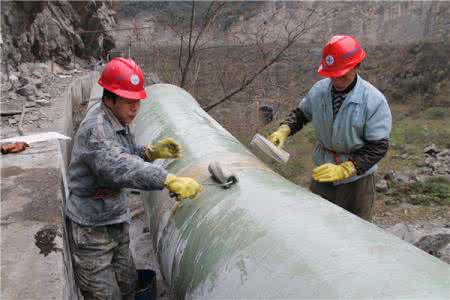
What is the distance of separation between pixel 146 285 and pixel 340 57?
192 centimetres

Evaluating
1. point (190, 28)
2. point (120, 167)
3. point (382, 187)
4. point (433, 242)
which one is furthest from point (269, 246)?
point (190, 28)

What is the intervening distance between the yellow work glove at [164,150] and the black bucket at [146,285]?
2.66ft

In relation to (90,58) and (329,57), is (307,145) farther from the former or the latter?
(329,57)

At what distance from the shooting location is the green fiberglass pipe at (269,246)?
60.5 inches

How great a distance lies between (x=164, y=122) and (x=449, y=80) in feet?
52.5

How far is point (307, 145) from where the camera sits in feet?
40.1

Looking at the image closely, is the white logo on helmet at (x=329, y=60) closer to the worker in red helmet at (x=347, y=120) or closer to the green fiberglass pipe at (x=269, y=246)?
the worker in red helmet at (x=347, y=120)

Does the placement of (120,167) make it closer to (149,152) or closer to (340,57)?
(149,152)

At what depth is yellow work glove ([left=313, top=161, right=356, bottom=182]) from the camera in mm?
2855

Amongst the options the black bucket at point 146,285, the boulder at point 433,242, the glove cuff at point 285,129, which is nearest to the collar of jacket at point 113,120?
the black bucket at point 146,285

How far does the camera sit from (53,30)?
9.45 m

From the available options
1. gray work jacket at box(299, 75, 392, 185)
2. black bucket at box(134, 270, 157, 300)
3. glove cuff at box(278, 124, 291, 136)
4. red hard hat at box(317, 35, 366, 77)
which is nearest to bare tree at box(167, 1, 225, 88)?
glove cuff at box(278, 124, 291, 136)

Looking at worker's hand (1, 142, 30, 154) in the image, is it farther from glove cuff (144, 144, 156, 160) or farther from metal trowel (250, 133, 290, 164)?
metal trowel (250, 133, 290, 164)

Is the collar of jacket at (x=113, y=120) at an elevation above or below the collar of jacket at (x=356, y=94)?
below
